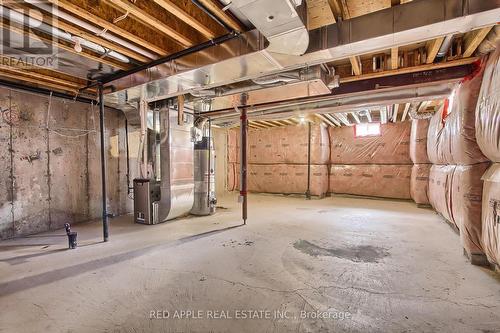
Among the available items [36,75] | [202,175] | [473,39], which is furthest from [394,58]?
[36,75]

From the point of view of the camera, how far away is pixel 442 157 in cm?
368

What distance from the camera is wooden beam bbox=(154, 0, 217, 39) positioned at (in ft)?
5.97

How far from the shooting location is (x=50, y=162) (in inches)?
151

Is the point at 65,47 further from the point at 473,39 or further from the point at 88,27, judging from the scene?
the point at 473,39

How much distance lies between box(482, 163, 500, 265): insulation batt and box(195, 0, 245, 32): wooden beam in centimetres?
260

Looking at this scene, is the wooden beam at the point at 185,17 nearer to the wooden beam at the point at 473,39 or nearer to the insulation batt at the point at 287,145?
the wooden beam at the point at 473,39

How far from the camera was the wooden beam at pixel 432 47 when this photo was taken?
2.30 metres

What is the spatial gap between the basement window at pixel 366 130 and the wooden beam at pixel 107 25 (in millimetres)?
5941

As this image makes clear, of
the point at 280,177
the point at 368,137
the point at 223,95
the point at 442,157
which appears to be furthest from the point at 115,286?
the point at 368,137

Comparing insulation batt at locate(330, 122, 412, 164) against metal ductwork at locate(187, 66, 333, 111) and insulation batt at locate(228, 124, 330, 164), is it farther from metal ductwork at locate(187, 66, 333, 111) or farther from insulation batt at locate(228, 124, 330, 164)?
metal ductwork at locate(187, 66, 333, 111)

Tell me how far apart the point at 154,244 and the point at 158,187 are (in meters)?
1.35

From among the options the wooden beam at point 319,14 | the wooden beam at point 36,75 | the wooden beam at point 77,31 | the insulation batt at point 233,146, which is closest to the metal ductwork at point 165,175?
the wooden beam at point 36,75

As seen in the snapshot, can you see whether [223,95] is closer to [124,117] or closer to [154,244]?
[154,244]

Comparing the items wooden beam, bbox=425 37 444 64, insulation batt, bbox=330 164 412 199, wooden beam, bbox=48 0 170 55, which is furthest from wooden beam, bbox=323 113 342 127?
wooden beam, bbox=48 0 170 55
